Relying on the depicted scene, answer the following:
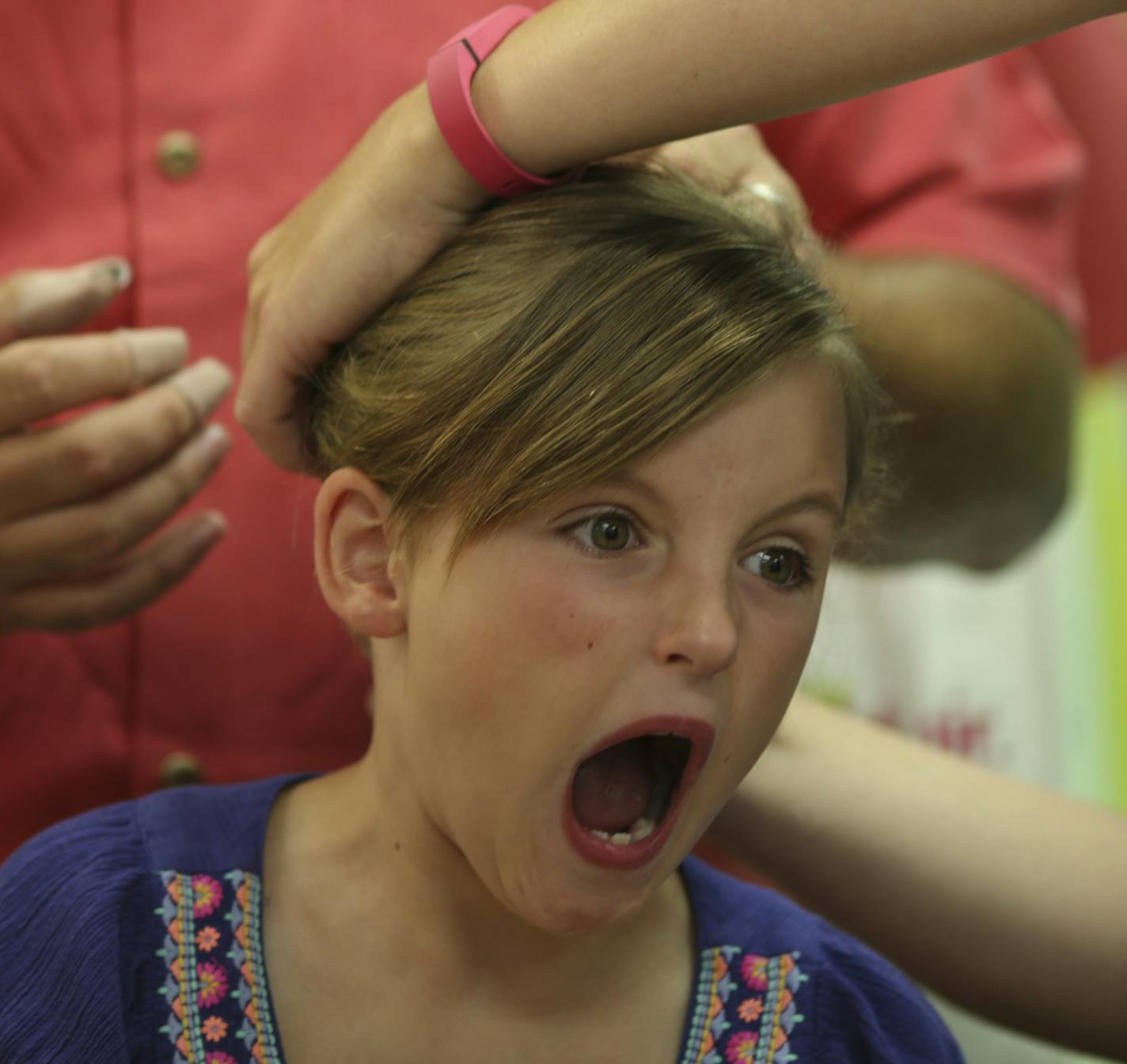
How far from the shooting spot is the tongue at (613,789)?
777 mm

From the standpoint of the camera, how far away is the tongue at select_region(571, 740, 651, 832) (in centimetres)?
78

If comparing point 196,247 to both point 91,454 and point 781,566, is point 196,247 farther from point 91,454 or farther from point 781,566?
point 781,566

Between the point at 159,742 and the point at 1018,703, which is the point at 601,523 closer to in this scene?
the point at 159,742

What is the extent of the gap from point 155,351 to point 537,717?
42 centimetres

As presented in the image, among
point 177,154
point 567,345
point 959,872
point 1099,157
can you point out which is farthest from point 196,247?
point 1099,157

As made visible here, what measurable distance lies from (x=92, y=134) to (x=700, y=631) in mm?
651

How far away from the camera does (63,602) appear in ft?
3.17

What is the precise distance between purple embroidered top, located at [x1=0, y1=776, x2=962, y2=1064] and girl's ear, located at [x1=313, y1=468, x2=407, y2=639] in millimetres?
159

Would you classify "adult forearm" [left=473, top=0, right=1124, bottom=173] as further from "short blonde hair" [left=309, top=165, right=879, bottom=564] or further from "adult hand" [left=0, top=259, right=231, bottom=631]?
"adult hand" [left=0, top=259, right=231, bottom=631]

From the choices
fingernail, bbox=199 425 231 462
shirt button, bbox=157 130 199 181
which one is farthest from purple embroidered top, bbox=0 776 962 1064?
shirt button, bbox=157 130 199 181

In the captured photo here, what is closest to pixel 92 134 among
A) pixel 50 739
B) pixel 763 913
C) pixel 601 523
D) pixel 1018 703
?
pixel 50 739

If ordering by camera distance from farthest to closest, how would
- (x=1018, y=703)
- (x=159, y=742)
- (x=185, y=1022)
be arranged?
1. (x=1018, y=703)
2. (x=159, y=742)
3. (x=185, y=1022)

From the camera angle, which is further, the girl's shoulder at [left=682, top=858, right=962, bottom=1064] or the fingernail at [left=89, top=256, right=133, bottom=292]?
the fingernail at [left=89, top=256, right=133, bottom=292]

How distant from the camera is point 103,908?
2.56ft
